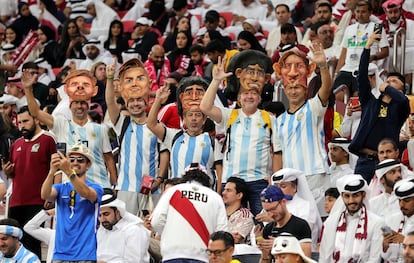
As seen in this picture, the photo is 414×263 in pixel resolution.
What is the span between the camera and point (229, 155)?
18750mm

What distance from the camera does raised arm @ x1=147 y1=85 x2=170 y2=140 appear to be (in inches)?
759

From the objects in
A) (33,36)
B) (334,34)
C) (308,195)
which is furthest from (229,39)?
(308,195)

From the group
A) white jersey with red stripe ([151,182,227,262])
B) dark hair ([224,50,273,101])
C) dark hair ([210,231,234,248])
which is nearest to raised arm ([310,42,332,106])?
dark hair ([224,50,273,101])

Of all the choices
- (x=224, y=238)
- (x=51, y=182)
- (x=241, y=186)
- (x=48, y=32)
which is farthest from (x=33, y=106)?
(x=48, y=32)

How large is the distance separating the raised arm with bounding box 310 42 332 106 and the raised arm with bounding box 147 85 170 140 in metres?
1.94

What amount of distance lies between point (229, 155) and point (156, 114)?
1169 millimetres

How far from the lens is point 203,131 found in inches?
769

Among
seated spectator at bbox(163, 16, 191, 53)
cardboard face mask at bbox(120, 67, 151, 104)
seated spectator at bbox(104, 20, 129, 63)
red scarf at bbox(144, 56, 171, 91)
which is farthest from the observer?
seated spectator at bbox(104, 20, 129, 63)

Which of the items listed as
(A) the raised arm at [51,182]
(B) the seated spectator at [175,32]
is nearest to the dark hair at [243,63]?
(A) the raised arm at [51,182]

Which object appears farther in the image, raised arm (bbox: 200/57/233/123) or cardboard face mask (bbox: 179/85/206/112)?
cardboard face mask (bbox: 179/85/206/112)

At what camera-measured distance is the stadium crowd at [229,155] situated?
16438mm

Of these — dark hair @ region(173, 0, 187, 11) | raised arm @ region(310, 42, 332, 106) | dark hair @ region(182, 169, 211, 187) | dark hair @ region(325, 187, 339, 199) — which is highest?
dark hair @ region(173, 0, 187, 11)

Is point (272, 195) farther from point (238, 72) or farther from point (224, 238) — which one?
point (238, 72)

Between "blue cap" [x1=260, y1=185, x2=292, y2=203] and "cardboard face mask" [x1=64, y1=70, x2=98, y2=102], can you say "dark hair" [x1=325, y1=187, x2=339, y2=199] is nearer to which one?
"blue cap" [x1=260, y1=185, x2=292, y2=203]
